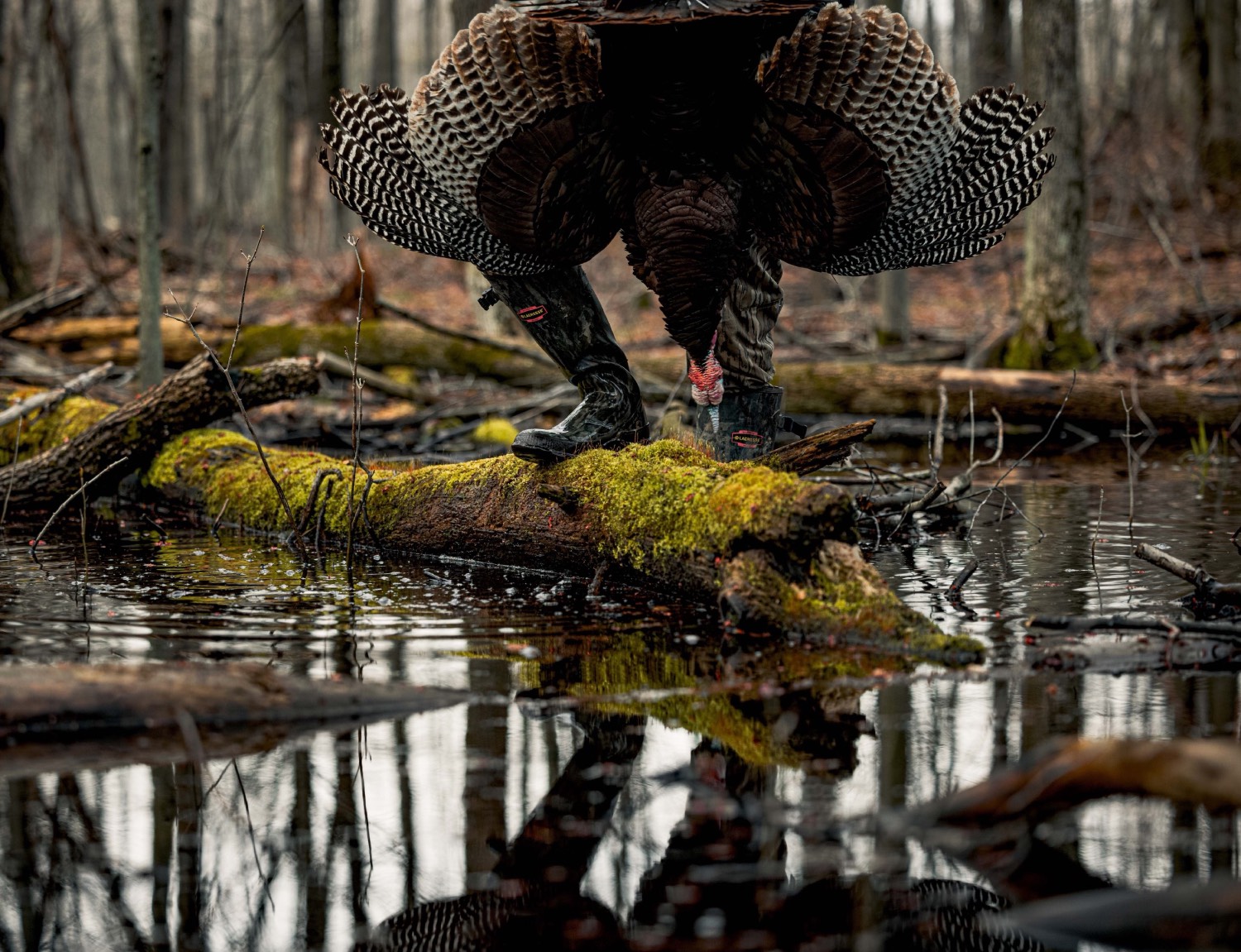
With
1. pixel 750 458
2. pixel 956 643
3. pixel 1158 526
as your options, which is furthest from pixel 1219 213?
pixel 956 643

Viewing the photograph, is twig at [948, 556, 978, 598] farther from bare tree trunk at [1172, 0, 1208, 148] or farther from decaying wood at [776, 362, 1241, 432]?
bare tree trunk at [1172, 0, 1208, 148]

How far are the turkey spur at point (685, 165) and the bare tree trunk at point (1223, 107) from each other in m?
20.5

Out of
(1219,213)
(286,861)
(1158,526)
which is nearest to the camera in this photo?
(286,861)

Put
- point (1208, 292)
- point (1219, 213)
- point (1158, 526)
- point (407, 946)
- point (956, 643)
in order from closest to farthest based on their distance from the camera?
point (407, 946)
point (956, 643)
point (1158, 526)
point (1208, 292)
point (1219, 213)

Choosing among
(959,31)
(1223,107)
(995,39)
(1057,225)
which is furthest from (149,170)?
(959,31)

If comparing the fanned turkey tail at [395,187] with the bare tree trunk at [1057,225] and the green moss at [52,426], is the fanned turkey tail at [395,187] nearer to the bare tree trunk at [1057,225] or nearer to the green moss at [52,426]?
the green moss at [52,426]

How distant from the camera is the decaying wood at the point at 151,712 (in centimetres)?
311

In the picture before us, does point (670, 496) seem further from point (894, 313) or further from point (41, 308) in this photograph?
point (894, 313)

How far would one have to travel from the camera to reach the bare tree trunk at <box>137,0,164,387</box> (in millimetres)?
8297

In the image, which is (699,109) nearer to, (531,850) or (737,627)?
(737,627)

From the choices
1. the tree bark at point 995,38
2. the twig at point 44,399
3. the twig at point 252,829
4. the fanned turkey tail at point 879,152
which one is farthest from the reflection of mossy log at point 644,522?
the tree bark at point 995,38

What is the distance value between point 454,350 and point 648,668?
30.1 feet

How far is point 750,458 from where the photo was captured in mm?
5715

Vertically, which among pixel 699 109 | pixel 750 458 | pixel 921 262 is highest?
pixel 699 109
